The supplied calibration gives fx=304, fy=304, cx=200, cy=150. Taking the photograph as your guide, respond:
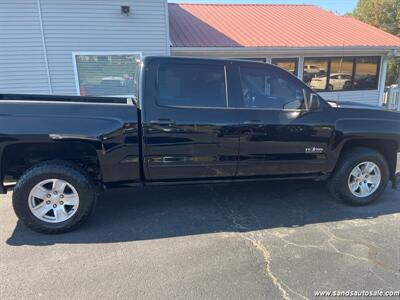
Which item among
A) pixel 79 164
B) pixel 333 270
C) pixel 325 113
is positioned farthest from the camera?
pixel 325 113

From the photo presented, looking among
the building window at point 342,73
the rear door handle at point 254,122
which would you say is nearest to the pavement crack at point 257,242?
the rear door handle at point 254,122

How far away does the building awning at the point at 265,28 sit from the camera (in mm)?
10836

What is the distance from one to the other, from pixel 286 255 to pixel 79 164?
252 cm

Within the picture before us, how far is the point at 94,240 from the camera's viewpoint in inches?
131

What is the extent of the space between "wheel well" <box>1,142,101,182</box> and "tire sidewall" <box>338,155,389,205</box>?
317 cm

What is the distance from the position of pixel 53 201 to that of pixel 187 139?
1.67 metres

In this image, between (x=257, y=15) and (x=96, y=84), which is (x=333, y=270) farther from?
(x=257, y=15)

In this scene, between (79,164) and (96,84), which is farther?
(96,84)

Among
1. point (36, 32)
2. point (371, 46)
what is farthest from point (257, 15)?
point (36, 32)

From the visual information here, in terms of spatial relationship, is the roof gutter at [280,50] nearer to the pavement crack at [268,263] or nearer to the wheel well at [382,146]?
the wheel well at [382,146]

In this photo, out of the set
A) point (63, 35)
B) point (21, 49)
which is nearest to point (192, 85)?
point (63, 35)

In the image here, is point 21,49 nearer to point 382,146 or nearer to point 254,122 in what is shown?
point 254,122

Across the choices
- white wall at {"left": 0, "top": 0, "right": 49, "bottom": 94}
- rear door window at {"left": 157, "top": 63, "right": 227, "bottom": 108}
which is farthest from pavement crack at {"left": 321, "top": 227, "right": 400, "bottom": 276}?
white wall at {"left": 0, "top": 0, "right": 49, "bottom": 94}

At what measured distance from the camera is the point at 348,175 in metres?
4.09
